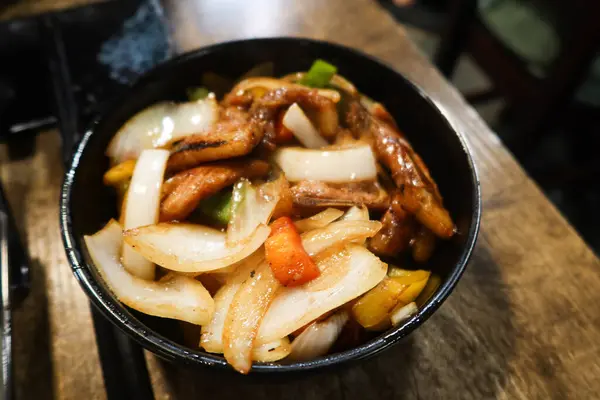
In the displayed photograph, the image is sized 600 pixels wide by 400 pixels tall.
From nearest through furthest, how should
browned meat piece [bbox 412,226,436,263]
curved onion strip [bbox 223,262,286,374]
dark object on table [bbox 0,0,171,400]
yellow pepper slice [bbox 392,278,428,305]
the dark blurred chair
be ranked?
1. curved onion strip [bbox 223,262,286,374]
2. yellow pepper slice [bbox 392,278,428,305]
3. browned meat piece [bbox 412,226,436,263]
4. dark object on table [bbox 0,0,171,400]
5. the dark blurred chair

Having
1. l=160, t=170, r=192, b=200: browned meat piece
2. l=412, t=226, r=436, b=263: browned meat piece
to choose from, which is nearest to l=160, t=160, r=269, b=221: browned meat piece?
l=160, t=170, r=192, b=200: browned meat piece

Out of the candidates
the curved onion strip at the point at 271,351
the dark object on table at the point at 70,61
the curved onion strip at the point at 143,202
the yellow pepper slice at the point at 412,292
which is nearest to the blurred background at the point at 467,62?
the dark object on table at the point at 70,61

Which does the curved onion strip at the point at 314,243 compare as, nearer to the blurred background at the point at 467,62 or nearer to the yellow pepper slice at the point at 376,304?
Answer: the yellow pepper slice at the point at 376,304

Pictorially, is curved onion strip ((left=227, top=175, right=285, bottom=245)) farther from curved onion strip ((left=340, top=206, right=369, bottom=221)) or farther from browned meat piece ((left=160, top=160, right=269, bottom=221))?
curved onion strip ((left=340, top=206, right=369, bottom=221))

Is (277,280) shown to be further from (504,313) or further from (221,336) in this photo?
(504,313)

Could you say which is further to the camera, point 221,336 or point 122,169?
point 122,169

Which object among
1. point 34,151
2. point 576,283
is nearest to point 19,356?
point 34,151

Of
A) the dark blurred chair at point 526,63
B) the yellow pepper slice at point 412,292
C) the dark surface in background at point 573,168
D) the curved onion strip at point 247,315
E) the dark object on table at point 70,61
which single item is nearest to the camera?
the curved onion strip at point 247,315
